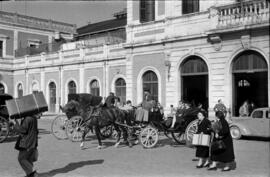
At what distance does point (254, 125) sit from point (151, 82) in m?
8.96

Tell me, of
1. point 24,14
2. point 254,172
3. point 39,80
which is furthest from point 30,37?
point 254,172

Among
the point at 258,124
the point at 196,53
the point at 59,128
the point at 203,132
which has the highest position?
the point at 196,53

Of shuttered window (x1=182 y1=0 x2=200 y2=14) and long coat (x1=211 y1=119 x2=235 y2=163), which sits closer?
long coat (x1=211 y1=119 x2=235 y2=163)

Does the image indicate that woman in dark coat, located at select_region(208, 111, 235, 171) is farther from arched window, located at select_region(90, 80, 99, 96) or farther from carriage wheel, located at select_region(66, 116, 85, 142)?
arched window, located at select_region(90, 80, 99, 96)

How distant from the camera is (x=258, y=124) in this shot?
50.4 feet

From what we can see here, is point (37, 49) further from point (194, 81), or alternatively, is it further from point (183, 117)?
point (183, 117)

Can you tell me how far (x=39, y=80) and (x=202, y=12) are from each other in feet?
66.4

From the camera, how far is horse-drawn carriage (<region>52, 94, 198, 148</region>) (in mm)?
12609

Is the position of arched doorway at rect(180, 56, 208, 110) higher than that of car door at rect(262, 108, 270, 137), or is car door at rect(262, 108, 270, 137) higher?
arched doorway at rect(180, 56, 208, 110)

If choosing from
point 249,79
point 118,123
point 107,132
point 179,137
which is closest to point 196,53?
point 249,79

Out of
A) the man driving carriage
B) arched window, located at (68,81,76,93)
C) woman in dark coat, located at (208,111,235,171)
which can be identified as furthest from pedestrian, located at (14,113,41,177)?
arched window, located at (68,81,76,93)

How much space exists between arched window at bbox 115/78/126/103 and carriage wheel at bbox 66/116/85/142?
45.6 ft

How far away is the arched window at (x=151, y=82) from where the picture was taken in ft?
76.0

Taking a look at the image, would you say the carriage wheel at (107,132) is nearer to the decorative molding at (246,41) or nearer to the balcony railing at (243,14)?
the decorative molding at (246,41)
